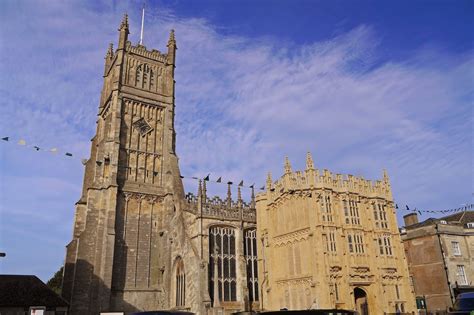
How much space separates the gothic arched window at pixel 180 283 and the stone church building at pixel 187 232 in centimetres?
9

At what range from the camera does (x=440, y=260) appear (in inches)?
1448

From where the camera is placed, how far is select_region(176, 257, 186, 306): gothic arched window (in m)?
32.9

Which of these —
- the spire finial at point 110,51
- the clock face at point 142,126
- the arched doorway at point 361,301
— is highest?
the spire finial at point 110,51

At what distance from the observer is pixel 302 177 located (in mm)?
26359

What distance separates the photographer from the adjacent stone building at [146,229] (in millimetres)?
32875

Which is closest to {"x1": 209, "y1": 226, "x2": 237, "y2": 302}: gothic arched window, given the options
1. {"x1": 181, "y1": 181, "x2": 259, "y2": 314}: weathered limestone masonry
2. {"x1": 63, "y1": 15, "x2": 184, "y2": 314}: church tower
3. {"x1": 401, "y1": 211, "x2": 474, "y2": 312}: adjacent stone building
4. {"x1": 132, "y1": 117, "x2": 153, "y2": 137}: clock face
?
{"x1": 181, "y1": 181, "x2": 259, "y2": 314}: weathered limestone masonry

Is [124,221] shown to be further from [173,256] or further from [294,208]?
[294,208]

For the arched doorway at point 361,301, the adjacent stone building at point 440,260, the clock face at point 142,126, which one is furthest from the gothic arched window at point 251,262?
the adjacent stone building at point 440,260

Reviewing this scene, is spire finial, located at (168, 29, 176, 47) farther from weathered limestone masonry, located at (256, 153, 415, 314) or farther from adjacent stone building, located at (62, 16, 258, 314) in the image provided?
weathered limestone masonry, located at (256, 153, 415, 314)

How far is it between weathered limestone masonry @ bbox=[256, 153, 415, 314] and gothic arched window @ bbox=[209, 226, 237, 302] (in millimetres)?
5902

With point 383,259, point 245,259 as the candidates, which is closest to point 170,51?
point 245,259

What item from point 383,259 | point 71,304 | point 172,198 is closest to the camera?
point 383,259

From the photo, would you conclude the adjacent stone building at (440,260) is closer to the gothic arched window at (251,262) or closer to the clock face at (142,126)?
the gothic arched window at (251,262)

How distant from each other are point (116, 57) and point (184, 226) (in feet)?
69.4
